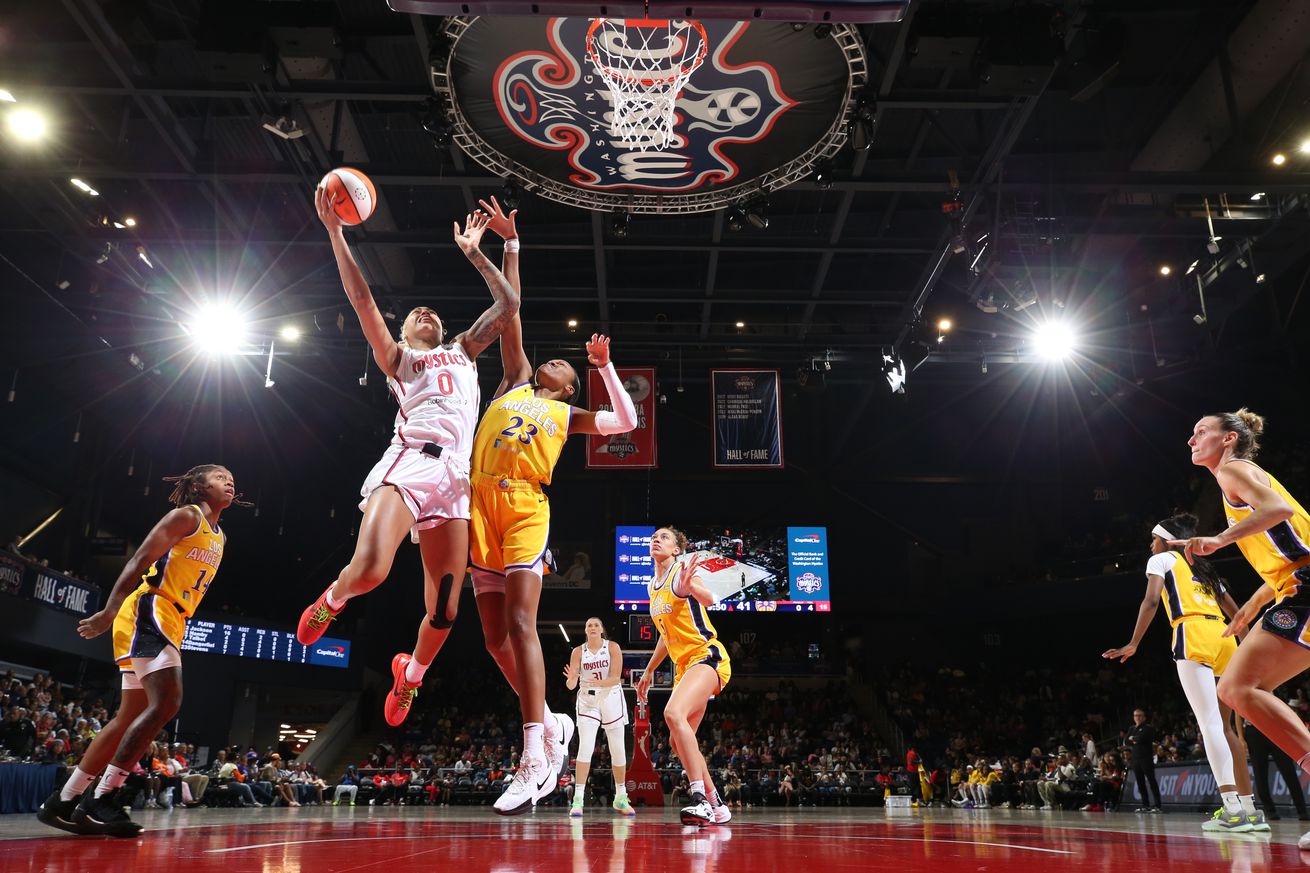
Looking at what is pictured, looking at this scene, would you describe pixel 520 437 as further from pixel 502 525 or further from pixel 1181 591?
pixel 1181 591

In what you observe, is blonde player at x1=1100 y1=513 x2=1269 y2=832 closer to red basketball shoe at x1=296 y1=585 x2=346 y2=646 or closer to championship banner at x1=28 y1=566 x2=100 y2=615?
red basketball shoe at x1=296 y1=585 x2=346 y2=646

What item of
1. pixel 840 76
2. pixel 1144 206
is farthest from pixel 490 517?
pixel 1144 206

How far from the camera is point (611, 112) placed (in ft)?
29.3

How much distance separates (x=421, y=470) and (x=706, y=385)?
2212 centimetres

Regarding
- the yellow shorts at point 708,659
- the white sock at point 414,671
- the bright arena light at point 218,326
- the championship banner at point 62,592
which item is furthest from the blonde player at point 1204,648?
the championship banner at point 62,592

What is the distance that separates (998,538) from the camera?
26906 millimetres

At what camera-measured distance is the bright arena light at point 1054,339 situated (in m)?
16.1

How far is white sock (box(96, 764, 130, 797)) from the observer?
4969mm

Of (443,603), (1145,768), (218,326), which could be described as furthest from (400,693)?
(218,326)

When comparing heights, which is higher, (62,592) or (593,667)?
(62,592)

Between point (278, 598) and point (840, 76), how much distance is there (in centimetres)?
2236

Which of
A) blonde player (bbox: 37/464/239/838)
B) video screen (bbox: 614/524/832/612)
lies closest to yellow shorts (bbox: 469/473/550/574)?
blonde player (bbox: 37/464/239/838)

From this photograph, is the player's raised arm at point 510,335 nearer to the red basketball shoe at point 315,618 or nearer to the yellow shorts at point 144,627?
the red basketball shoe at point 315,618

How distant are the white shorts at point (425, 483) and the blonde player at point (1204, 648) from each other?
4303mm
